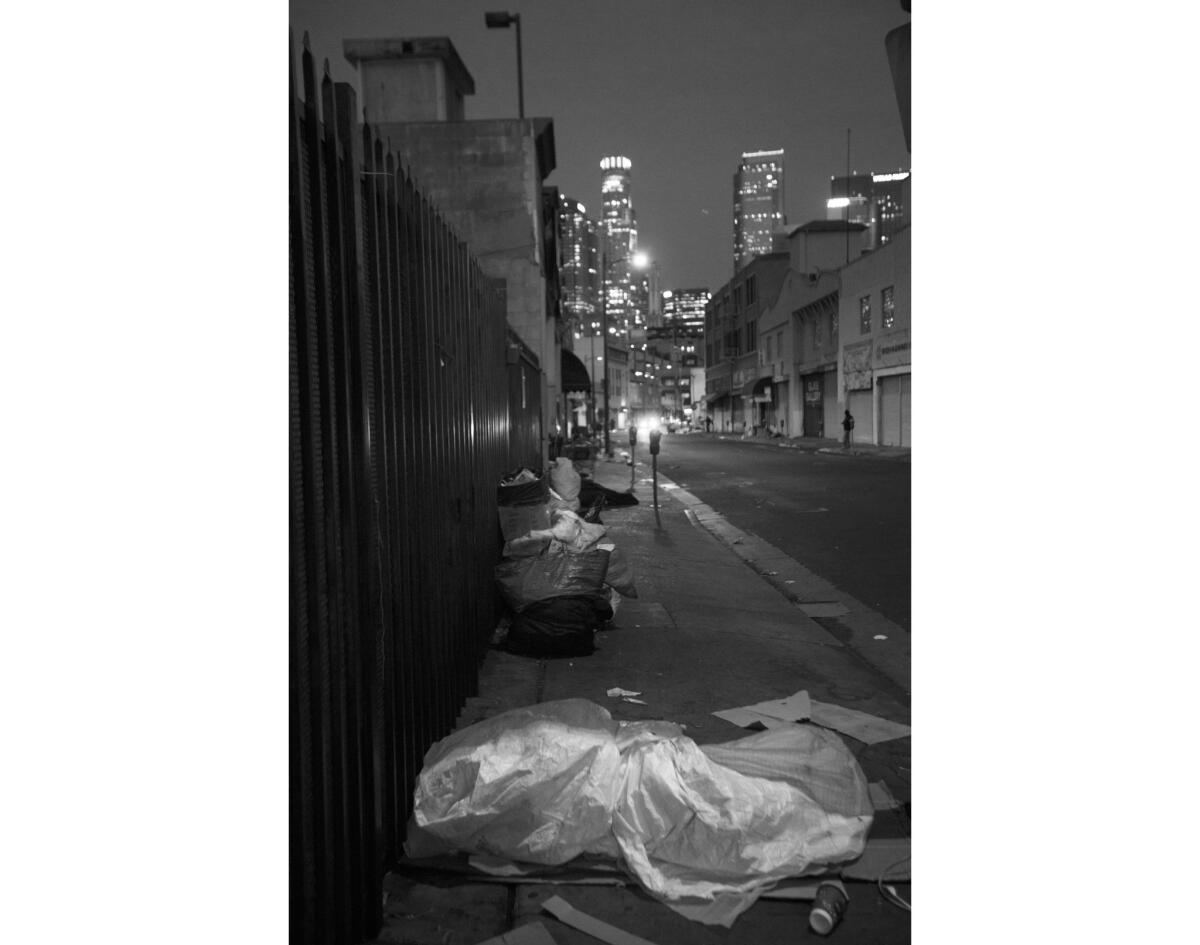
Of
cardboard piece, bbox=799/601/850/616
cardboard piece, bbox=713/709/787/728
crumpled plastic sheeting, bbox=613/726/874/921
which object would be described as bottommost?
cardboard piece, bbox=799/601/850/616

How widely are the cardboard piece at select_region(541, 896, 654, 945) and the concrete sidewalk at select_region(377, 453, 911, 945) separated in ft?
0.08

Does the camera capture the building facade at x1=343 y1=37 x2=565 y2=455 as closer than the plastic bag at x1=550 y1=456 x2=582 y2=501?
No

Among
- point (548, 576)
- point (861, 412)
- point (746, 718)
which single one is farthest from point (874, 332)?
point (746, 718)

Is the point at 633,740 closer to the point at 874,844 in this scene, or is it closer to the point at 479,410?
the point at 874,844

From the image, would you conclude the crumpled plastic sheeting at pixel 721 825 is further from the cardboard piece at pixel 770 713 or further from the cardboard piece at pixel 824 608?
the cardboard piece at pixel 824 608

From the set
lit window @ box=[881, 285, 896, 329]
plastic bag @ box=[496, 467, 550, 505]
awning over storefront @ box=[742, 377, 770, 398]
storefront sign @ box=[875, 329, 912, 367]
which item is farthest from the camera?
awning over storefront @ box=[742, 377, 770, 398]

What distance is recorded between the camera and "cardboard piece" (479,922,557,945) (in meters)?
2.65

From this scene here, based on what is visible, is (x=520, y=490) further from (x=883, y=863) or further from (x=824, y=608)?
(x=883, y=863)

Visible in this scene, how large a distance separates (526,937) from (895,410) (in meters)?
37.2

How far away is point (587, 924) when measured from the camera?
2.76 meters

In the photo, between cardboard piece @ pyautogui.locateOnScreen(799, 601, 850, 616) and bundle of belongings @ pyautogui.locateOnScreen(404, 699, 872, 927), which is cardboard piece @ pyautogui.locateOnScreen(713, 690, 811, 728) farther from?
cardboard piece @ pyautogui.locateOnScreen(799, 601, 850, 616)

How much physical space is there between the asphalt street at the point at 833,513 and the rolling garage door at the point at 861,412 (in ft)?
39.0

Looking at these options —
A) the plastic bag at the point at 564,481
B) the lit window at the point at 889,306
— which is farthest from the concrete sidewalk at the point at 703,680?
the lit window at the point at 889,306

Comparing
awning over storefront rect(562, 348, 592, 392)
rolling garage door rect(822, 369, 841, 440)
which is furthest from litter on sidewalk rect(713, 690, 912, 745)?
rolling garage door rect(822, 369, 841, 440)
